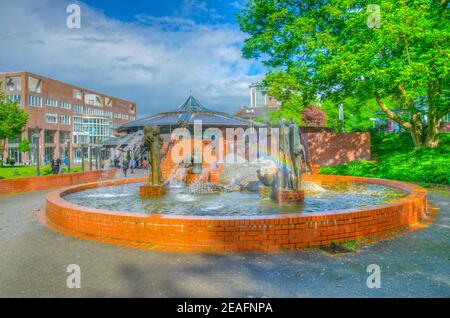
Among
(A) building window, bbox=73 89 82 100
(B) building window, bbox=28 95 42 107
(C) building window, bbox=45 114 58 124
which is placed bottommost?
(C) building window, bbox=45 114 58 124

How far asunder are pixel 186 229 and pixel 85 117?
88673 mm

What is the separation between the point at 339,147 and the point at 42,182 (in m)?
19.4

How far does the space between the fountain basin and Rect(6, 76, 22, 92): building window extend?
70.2 meters

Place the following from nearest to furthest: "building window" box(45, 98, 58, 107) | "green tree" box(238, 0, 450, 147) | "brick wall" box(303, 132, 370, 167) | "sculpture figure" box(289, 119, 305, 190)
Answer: "sculpture figure" box(289, 119, 305, 190) → "green tree" box(238, 0, 450, 147) → "brick wall" box(303, 132, 370, 167) → "building window" box(45, 98, 58, 107)

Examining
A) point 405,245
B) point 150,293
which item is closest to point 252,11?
point 405,245

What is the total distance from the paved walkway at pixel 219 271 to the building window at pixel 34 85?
70287 mm

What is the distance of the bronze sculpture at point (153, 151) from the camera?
10.4m

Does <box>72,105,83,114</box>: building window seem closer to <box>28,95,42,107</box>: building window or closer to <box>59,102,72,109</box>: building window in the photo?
<box>59,102,72,109</box>: building window

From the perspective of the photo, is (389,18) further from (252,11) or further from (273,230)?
(273,230)

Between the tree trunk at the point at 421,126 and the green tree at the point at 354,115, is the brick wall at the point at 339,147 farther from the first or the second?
the green tree at the point at 354,115

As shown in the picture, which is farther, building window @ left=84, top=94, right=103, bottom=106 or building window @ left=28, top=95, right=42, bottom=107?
building window @ left=84, top=94, right=103, bottom=106

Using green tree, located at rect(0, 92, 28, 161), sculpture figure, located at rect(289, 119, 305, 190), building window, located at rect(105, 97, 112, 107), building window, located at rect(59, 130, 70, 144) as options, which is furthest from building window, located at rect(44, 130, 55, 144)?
sculpture figure, located at rect(289, 119, 305, 190)

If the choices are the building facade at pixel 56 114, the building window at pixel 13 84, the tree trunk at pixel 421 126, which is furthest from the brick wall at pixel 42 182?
the building window at pixel 13 84

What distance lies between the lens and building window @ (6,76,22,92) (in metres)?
65.4
